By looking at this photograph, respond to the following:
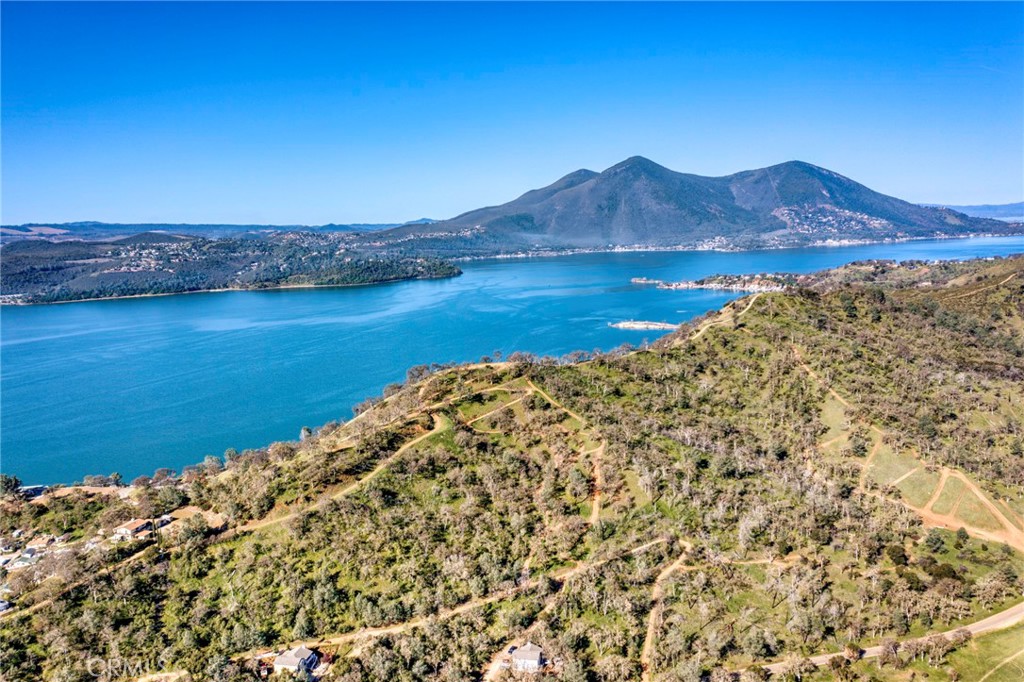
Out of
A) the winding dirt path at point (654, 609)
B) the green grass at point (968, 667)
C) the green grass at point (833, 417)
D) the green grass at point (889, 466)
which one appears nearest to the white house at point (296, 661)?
the winding dirt path at point (654, 609)

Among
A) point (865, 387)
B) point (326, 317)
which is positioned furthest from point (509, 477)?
point (326, 317)

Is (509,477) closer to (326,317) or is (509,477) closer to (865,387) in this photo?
(865,387)

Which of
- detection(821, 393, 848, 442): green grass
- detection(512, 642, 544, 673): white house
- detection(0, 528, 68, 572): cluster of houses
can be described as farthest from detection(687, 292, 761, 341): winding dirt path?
detection(0, 528, 68, 572): cluster of houses

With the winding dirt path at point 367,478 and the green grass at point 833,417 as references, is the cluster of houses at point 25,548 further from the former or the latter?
the green grass at point 833,417

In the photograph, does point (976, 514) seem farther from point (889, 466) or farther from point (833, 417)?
point (833, 417)

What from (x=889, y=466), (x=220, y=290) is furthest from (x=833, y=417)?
(x=220, y=290)

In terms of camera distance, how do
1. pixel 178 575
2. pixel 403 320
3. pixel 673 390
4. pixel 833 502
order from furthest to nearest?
pixel 403 320
pixel 673 390
pixel 833 502
pixel 178 575
